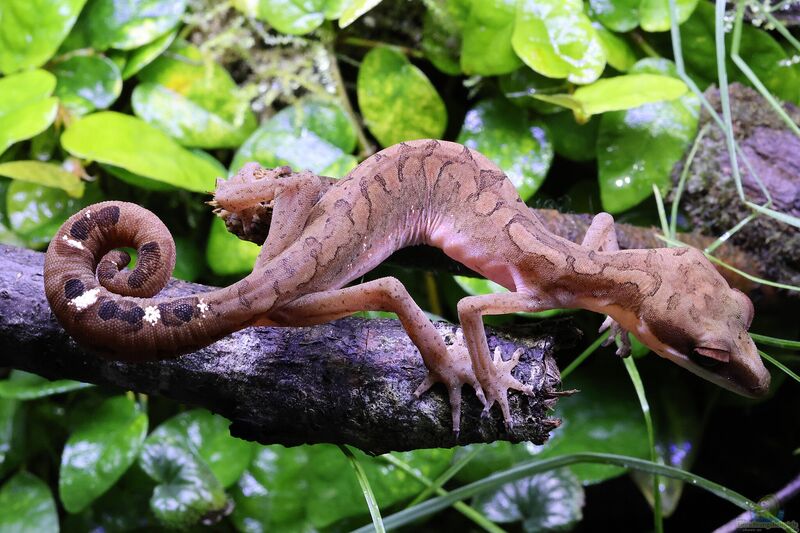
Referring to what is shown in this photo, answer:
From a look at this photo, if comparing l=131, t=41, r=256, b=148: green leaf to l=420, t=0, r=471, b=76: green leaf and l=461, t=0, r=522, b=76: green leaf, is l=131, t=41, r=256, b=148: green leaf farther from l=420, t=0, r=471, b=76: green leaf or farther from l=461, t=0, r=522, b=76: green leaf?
l=461, t=0, r=522, b=76: green leaf

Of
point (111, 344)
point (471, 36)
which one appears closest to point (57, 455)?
point (111, 344)

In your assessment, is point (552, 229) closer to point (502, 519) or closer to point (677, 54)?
point (677, 54)

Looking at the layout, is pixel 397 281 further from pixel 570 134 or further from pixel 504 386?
pixel 570 134

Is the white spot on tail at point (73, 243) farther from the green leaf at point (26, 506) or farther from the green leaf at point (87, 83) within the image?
the green leaf at point (26, 506)

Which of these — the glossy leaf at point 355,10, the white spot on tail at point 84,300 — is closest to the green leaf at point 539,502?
the white spot on tail at point 84,300

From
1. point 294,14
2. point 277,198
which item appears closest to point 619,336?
point 277,198
